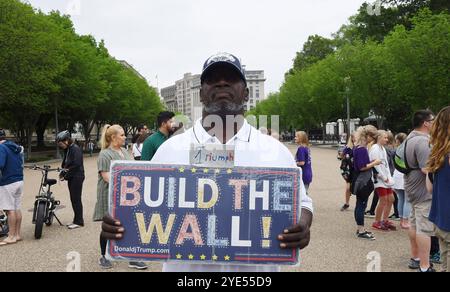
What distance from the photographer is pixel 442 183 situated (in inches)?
161

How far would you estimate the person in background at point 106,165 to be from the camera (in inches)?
247

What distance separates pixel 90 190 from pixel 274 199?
14.3 m

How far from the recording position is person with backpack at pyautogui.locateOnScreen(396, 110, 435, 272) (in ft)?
18.6

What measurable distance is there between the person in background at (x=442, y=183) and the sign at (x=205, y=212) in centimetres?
230

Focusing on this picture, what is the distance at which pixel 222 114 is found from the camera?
2551mm

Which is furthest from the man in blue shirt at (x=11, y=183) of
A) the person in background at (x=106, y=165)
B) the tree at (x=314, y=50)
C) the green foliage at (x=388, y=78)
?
the tree at (x=314, y=50)

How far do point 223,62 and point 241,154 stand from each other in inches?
20.4

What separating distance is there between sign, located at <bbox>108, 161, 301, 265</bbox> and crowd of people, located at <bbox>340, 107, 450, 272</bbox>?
2.35 m

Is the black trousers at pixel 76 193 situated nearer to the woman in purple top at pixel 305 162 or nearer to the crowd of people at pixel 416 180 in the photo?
the woman in purple top at pixel 305 162

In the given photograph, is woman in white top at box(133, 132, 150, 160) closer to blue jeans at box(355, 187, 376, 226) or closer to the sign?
blue jeans at box(355, 187, 376, 226)

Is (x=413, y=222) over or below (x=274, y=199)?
Result: below

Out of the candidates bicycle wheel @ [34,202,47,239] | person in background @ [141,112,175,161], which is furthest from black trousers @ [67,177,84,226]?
person in background @ [141,112,175,161]
